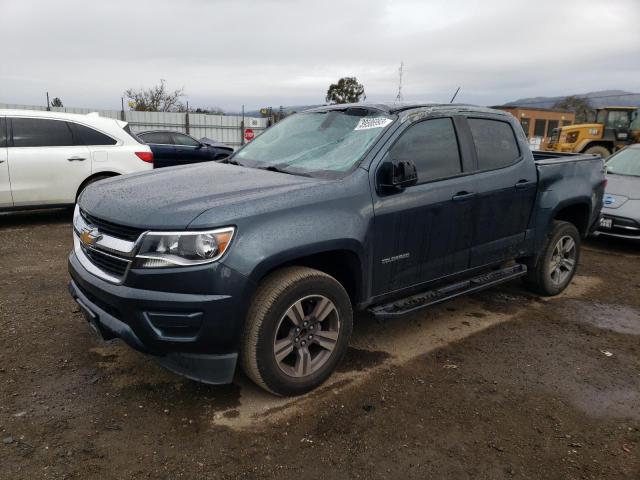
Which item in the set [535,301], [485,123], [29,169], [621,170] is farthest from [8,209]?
[621,170]

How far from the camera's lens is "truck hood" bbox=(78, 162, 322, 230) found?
260 centimetres

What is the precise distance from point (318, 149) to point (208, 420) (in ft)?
6.35

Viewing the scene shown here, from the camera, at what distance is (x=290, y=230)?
274 centimetres

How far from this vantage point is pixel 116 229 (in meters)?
2.73

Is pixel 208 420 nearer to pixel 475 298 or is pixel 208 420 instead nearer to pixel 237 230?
pixel 237 230

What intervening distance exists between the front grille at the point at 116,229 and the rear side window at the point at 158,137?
10.2 m

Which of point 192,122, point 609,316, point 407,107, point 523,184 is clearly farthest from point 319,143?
point 192,122

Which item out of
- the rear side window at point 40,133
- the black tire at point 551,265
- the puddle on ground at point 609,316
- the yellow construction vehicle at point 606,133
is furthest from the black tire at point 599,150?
the rear side window at point 40,133

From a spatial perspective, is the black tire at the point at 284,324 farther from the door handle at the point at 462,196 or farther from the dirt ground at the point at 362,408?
the door handle at the point at 462,196

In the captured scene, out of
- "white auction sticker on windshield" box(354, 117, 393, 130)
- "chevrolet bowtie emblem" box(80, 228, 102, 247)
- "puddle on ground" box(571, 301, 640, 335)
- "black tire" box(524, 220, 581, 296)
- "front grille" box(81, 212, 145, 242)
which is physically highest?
"white auction sticker on windshield" box(354, 117, 393, 130)

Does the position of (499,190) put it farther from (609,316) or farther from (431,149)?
(609,316)

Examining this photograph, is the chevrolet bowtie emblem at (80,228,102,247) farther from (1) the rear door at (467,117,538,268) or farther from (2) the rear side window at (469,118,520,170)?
(2) the rear side window at (469,118,520,170)

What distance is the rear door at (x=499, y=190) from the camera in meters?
3.86

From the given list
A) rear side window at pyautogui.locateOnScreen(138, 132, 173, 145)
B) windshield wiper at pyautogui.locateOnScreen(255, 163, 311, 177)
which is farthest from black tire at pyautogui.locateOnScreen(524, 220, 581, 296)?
rear side window at pyautogui.locateOnScreen(138, 132, 173, 145)
